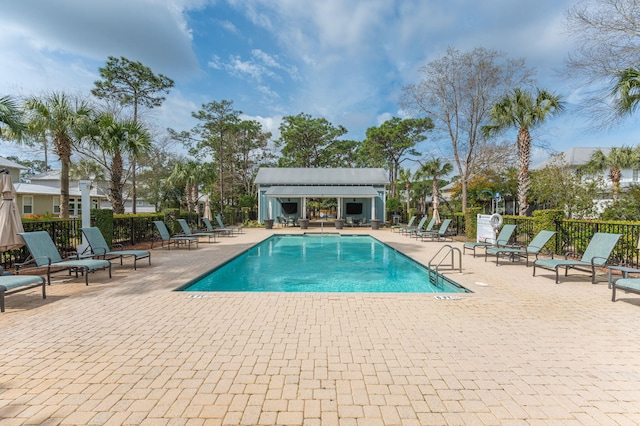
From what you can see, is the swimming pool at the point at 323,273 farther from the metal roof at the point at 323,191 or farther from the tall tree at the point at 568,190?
the metal roof at the point at 323,191

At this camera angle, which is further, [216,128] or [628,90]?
[216,128]

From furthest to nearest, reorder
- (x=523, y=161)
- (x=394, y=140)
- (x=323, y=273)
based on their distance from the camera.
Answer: (x=394, y=140)
(x=523, y=161)
(x=323, y=273)

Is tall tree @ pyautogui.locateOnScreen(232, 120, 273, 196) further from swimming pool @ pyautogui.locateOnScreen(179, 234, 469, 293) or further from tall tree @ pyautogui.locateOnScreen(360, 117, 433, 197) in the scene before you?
swimming pool @ pyautogui.locateOnScreen(179, 234, 469, 293)

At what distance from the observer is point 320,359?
323 centimetres

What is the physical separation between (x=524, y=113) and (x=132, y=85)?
89.7 feet

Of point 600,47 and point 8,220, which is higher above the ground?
point 600,47

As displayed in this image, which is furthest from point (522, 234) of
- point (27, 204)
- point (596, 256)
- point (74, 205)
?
point (74, 205)

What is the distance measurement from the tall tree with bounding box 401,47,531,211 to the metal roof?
7.13m

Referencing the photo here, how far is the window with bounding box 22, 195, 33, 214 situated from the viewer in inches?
961

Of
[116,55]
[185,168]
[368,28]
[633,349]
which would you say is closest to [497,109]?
[368,28]

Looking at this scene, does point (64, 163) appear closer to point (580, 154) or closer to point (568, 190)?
point (568, 190)

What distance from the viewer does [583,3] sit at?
10609mm

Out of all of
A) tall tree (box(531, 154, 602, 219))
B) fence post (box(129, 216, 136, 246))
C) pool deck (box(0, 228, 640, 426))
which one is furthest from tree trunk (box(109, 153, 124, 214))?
tall tree (box(531, 154, 602, 219))

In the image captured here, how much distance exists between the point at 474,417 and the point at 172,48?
17362 millimetres
